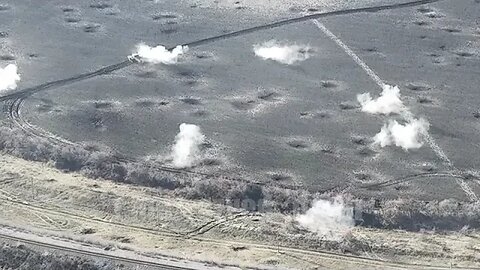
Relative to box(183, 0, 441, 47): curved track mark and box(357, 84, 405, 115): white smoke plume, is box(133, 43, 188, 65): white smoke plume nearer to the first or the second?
box(183, 0, 441, 47): curved track mark

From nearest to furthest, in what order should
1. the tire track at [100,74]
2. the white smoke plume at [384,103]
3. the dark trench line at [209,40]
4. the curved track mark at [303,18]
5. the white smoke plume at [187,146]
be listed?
the white smoke plume at [187,146] → the tire track at [100,74] → the white smoke plume at [384,103] → the dark trench line at [209,40] → the curved track mark at [303,18]

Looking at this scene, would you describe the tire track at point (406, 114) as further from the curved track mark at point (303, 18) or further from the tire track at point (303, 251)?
the tire track at point (303, 251)

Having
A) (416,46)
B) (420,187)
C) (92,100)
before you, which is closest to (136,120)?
(92,100)

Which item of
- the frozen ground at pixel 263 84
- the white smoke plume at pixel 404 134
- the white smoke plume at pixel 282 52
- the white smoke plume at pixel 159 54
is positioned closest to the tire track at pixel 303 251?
the frozen ground at pixel 263 84

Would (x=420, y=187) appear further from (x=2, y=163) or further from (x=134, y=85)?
(x=2, y=163)

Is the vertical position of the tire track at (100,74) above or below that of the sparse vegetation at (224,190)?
above

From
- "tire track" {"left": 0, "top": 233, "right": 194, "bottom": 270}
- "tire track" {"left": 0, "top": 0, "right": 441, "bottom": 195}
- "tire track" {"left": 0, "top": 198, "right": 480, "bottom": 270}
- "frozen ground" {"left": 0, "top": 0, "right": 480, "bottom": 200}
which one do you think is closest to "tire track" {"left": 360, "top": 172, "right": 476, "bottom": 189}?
"frozen ground" {"left": 0, "top": 0, "right": 480, "bottom": 200}

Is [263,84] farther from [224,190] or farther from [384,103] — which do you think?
[224,190]

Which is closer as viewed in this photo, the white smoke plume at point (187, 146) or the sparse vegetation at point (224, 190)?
the sparse vegetation at point (224, 190)
